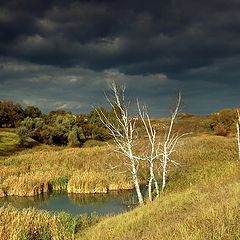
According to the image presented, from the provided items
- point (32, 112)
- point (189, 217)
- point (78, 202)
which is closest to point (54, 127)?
point (32, 112)

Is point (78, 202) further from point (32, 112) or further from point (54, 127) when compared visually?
point (32, 112)

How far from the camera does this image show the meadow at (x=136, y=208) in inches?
365

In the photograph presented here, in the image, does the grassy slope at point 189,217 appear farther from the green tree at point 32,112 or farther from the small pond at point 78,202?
the green tree at point 32,112

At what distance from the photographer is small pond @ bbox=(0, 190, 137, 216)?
26.8 m

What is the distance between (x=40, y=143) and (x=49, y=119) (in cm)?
2515

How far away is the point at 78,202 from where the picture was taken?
29.4 metres

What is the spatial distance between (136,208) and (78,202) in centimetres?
1081

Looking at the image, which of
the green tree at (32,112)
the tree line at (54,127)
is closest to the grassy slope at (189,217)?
the tree line at (54,127)

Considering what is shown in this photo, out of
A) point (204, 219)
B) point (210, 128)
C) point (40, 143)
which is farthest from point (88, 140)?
point (204, 219)

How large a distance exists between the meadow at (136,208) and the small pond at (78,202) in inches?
33.2

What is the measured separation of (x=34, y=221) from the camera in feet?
51.3

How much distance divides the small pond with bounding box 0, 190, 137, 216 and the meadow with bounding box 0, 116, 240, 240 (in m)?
0.84

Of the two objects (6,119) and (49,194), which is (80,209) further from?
(6,119)

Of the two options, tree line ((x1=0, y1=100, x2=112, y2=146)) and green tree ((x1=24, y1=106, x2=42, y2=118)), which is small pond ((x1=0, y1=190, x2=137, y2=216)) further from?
green tree ((x1=24, y1=106, x2=42, y2=118))
